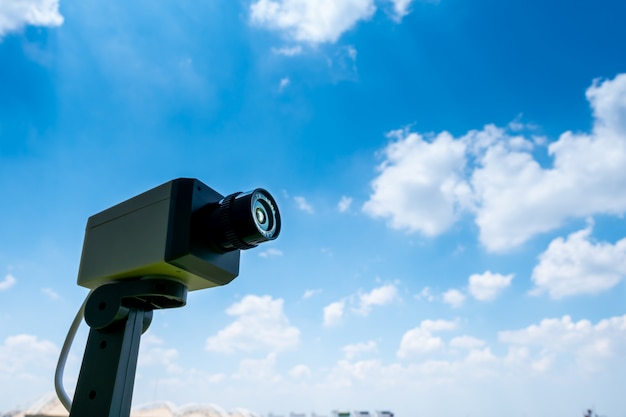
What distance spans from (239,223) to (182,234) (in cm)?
12

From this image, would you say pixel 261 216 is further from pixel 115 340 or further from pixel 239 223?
pixel 115 340

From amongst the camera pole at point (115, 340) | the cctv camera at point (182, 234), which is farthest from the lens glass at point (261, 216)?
the camera pole at point (115, 340)

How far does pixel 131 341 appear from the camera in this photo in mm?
959

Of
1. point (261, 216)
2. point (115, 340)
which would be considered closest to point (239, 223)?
point (261, 216)

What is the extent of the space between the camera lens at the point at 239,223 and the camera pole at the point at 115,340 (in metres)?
0.16

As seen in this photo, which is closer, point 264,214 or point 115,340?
point 115,340

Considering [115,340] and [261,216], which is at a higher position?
[261,216]

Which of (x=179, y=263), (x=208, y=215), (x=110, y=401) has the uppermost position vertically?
(x=208, y=215)

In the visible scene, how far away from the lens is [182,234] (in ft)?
3.10

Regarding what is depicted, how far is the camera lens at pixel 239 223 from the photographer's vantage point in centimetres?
96

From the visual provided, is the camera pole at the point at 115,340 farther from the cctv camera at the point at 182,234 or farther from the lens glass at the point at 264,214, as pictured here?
the lens glass at the point at 264,214

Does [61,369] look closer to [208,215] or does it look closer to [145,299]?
[145,299]

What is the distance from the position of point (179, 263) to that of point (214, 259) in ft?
0.29

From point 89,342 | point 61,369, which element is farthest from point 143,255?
point 61,369
